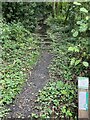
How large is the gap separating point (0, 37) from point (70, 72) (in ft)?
4.21

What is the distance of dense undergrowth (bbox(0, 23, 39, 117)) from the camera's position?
2.71 metres

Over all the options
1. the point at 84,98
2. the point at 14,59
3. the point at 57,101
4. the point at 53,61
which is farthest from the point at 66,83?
the point at 14,59

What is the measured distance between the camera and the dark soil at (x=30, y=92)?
8.05 ft

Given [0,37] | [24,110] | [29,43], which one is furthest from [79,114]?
[29,43]

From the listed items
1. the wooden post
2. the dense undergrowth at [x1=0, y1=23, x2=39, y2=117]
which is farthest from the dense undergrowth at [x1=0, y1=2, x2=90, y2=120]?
the wooden post

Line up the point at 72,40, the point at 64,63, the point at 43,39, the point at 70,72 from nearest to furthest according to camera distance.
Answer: the point at 70,72, the point at 64,63, the point at 72,40, the point at 43,39

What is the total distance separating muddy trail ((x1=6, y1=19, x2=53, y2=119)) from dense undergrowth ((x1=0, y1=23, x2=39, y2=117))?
0.23ft

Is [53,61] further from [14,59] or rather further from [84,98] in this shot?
[84,98]

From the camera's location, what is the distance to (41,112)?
2416 millimetres

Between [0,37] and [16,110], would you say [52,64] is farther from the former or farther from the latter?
[16,110]

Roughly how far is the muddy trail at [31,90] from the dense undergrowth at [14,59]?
69 mm

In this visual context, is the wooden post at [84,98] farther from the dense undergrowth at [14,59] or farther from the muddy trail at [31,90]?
the dense undergrowth at [14,59]

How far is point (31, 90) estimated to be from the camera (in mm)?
2838

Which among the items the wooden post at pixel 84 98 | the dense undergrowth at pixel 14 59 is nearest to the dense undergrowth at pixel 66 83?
the wooden post at pixel 84 98
